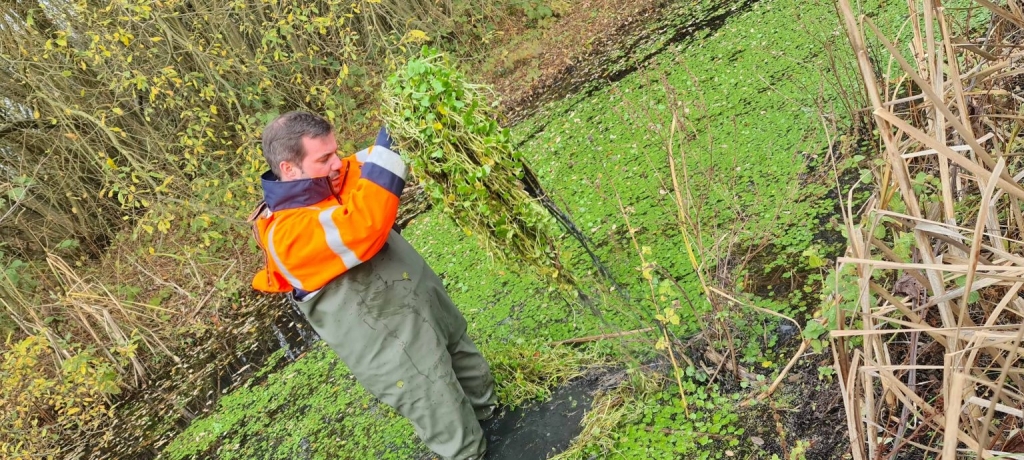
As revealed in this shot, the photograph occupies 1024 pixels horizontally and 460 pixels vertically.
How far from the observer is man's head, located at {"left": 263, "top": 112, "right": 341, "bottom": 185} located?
2.35 metres

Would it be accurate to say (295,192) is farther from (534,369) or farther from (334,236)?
(534,369)

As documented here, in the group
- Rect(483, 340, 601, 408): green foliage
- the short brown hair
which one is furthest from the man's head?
Rect(483, 340, 601, 408): green foliage

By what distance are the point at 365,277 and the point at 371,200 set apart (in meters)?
0.42

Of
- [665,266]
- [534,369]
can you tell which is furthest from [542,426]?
[665,266]

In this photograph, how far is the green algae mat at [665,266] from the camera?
8.13 feet

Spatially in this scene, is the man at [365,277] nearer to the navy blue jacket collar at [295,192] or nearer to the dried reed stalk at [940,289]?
the navy blue jacket collar at [295,192]

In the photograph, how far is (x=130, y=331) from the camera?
20.8 ft

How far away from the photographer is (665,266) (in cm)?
331

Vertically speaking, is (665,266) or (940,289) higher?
(940,289)

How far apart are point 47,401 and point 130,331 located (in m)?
0.96

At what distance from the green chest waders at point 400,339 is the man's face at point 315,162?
418 millimetres

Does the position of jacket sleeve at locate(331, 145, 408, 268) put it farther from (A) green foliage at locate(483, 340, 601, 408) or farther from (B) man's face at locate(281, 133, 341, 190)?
(A) green foliage at locate(483, 340, 601, 408)

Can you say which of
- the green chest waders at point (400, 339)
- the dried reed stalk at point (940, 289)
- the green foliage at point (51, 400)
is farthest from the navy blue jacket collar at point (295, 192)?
the green foliage at point (51, 400)

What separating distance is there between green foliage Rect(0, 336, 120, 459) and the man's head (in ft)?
15.6
